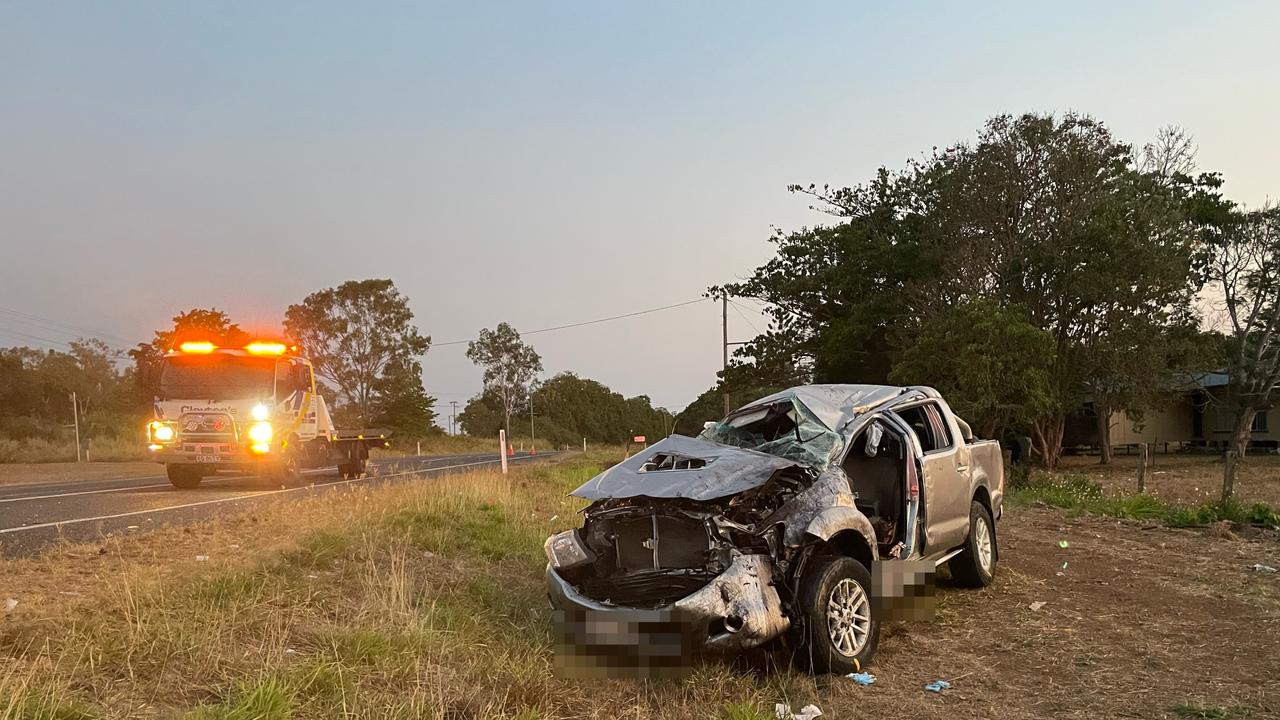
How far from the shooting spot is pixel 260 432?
15.4 metres

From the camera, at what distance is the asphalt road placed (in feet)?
30.3

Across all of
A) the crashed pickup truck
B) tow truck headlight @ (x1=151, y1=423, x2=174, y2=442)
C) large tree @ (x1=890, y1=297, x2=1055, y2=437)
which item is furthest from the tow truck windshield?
large tree @ (x1=890, y1=297, x2=1055, y2=437)

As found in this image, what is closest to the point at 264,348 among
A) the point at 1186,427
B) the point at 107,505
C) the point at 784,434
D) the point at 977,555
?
the point at 107,505

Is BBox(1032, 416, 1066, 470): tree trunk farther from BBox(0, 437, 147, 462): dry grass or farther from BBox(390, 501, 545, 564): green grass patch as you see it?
BBox(0, 437, 147, 462): dry grass

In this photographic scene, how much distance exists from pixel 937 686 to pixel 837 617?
0.68 meters

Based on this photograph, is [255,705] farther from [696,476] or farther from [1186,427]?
[1186,427]

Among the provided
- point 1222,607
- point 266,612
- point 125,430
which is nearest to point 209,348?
point 266,612

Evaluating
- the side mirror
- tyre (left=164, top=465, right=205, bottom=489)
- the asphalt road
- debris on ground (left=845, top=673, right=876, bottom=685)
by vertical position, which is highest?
the side mirror

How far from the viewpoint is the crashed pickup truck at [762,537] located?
4930mm

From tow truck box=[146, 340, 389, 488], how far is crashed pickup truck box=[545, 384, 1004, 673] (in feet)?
37.4

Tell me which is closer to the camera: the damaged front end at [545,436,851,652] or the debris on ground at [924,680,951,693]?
the damaged front end at [545,436,851,652]

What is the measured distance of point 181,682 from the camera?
448 centimetres

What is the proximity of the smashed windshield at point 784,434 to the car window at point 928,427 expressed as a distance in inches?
38.0

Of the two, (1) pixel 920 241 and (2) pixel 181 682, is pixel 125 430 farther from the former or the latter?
(2) pixel 181 682
